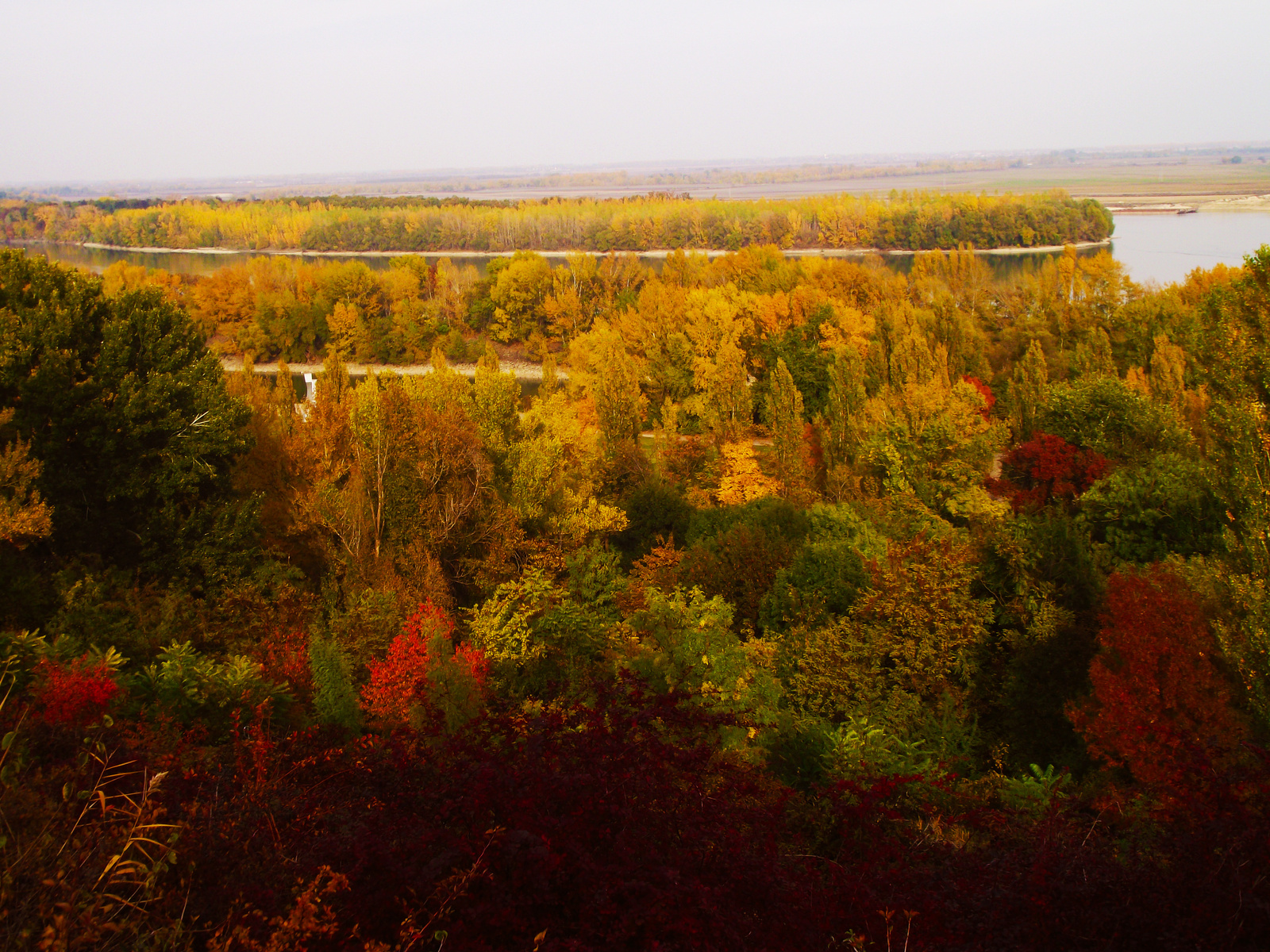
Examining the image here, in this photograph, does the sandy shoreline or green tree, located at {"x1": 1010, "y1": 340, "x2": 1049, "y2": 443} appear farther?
the sandy shoreline

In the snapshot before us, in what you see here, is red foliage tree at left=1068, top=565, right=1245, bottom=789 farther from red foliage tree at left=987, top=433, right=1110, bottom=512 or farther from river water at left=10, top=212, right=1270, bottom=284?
river water at left=10, top=212, right=1270, bottom=284

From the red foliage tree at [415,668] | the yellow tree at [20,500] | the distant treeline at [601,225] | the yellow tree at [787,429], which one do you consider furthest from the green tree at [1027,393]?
the distant treeline at [601,225]

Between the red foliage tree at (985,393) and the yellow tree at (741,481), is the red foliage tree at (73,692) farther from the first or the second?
the red foliage tree at (985,393)

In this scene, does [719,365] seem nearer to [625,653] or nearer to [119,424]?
[625,653]

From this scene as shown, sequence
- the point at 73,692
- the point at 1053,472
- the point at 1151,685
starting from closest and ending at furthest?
1. the point at 73,692
2. the point at 1151,685
3. the point at 1053,472

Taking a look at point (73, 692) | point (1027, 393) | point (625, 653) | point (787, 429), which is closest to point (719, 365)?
point (787, 429)

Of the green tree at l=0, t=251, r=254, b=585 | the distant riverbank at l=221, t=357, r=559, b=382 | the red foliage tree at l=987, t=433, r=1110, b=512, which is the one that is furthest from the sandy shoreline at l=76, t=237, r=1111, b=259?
the green tree at l=0, t=251, r=254, b=585
